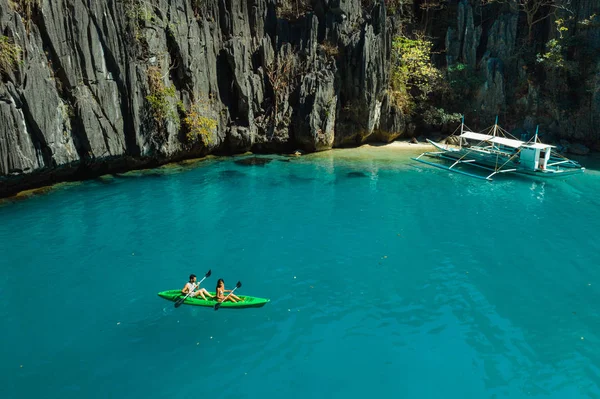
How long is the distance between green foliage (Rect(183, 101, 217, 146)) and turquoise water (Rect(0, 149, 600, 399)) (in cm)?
666

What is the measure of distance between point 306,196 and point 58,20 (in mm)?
17909

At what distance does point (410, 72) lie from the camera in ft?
142

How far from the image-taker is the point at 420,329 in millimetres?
13867

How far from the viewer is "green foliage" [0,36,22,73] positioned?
2233 cm

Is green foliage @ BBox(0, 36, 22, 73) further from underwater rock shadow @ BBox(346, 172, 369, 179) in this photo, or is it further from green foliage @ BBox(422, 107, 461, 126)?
green foliage @ BBox(422, 107, 461, 126)

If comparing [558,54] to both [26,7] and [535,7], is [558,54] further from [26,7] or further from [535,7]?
[26,7]

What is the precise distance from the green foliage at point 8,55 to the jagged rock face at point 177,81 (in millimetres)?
307

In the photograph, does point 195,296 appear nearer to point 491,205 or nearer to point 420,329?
point 420,329

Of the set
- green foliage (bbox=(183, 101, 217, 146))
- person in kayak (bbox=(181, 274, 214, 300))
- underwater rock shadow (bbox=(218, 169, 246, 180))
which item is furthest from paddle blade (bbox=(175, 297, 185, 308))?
green foliage (bbox=(183, 101, 217, 146))

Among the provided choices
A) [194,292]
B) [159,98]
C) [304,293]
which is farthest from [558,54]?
[194,292]

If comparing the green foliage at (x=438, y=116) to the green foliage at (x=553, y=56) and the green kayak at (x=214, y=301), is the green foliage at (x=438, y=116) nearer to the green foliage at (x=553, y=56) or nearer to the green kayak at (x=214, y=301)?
the green foliage at (x=553, y=56)

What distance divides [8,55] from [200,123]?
13290mm

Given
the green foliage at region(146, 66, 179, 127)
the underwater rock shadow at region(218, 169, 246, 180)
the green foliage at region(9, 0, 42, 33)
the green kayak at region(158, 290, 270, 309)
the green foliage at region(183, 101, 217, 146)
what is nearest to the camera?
the green kayak at region(158, 290, 270, 309)

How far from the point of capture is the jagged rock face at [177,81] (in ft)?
80.1
